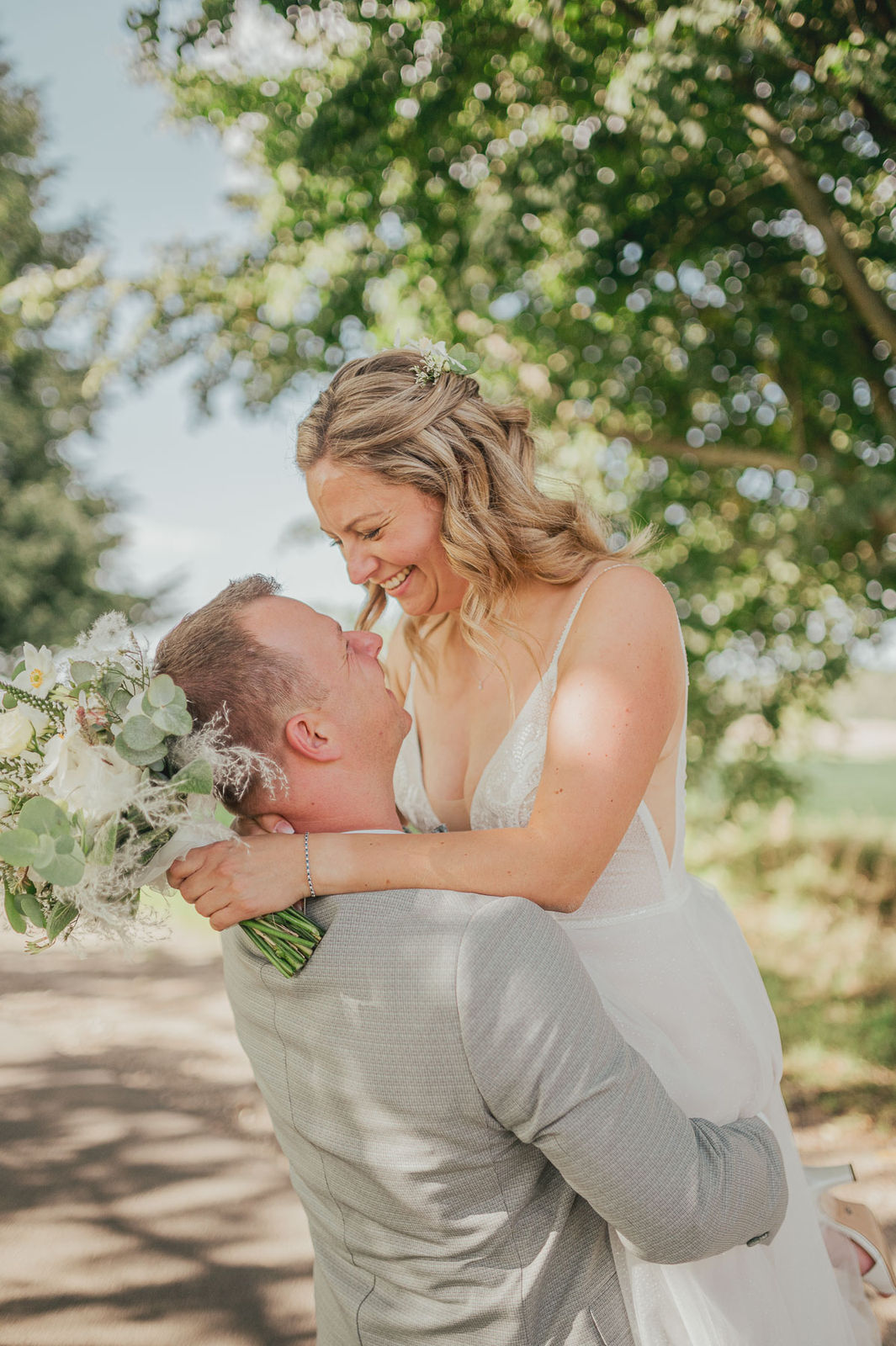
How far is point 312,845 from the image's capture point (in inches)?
62.2

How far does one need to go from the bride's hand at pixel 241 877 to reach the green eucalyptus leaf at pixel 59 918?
0.16 meters

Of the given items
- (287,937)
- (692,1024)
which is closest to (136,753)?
(287,937)

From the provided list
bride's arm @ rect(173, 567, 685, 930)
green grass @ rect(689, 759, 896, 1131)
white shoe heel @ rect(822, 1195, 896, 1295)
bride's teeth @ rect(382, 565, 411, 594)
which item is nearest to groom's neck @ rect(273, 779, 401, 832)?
bride's arm @ rect(173, 567, 685, 930)

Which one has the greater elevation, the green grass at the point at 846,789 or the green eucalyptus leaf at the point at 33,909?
the green eucalyptus leaf at the point at 33,909

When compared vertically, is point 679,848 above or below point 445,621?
below

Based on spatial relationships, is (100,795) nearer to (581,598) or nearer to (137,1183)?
(581,598)

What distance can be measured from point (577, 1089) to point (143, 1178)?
3287 mm

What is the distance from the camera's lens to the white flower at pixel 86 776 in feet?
4.64

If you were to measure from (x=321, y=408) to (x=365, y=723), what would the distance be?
0.89 meters

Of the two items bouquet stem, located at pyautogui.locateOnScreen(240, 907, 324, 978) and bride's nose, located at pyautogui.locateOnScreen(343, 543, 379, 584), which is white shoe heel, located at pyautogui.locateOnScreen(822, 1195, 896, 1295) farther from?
bride's nose, located at pyautogui.locateOnScreen(343, 543, 379, 584)

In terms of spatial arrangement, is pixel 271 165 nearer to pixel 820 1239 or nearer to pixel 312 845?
pixel 312 845

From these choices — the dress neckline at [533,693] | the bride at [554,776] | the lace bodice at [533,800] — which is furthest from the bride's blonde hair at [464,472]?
the lace bodice at [533,800]

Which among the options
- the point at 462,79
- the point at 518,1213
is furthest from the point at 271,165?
the point at 518,1213

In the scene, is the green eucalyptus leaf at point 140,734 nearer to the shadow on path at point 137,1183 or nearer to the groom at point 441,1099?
the groom at point 441,1099
